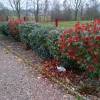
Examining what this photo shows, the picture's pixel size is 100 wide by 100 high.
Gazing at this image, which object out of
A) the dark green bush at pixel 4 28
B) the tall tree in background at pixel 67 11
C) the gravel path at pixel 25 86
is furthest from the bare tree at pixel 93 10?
the gravel path at pixel 25 86

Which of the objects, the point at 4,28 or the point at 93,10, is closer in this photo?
the point at 4,28

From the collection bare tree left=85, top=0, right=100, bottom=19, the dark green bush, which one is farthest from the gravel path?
bare tree left=85, top=0, right=100, bottom=19

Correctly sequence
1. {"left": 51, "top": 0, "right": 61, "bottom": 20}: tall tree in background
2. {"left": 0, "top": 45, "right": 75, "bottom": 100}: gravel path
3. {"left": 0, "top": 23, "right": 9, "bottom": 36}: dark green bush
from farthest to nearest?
{"left": 51, "top": 0, "right": 61, "bottom": 20}: tall tree in background, {"left": 0, "top": 23, "right": 9, "bottom": 36}: dark green bush, {"left": 0, "top": 45, "right": 75, "bottom": 100}: gravel path

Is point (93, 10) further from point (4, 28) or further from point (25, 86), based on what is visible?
point (25, 86)

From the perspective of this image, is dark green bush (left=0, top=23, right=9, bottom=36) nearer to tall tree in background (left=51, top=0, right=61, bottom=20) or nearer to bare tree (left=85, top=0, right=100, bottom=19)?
tall tree in background (left=51, top=0, right=61, bottom=20)

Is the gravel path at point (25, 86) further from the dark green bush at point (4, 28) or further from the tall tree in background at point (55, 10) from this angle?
the tall tree in background at point (55, 10)

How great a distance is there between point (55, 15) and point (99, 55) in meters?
36.9

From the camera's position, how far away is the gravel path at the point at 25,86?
5562 millimetres

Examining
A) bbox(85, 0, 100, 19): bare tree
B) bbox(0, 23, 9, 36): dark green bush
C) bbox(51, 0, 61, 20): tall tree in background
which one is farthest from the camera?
bbox(85, 0, 100, 19): bare tree

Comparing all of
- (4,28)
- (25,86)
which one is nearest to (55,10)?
(4,28)

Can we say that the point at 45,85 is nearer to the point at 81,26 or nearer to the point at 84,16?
the point at 81,26

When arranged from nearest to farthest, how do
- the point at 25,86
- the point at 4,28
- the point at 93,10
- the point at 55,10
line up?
the point at 25,86, the point at 4,28, the point at 55,10, the point at 93,10

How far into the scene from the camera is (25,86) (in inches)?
244

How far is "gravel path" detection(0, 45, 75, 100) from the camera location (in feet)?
18.2
